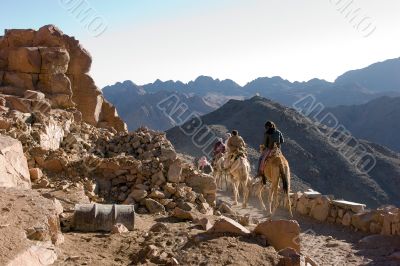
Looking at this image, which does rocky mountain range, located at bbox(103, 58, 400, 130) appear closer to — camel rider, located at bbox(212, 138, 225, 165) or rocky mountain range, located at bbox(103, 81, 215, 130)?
rocky mountain range, located at bbox(103, 81, 215, 130)

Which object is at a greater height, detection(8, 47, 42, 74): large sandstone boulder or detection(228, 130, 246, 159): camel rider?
detection(8, 47, 42, 74): large sandstone boulder

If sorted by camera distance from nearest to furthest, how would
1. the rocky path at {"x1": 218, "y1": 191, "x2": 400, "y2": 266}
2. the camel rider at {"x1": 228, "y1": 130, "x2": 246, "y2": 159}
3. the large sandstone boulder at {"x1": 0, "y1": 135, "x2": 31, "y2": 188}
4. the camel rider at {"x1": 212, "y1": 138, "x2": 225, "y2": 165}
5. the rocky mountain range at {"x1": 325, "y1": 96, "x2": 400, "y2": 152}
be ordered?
the large sandstone boulder at {"x1": 0, "y1": 135, "x2": 31, "y2": 188} < the rocky path at {"x1": 218, "y1": 191, "x2": 400, "y2": 266} < the camel rider at {"x1": 228, "y1": 130, "x2": 246, "y2": 159} < the camel rider at {"x1": 212, "y1": 138, "x2": 225, "y2": 165} < the rocky mountain range at {"x1": 325, "y1": 96, "x2": 400, "y2": 152}

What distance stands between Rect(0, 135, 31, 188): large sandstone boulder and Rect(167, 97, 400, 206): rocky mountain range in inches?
1200

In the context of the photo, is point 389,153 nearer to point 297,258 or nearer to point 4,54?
point 4,54

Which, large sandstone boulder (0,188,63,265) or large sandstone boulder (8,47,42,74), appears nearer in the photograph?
large sandstone boulder (0,188,63,265)

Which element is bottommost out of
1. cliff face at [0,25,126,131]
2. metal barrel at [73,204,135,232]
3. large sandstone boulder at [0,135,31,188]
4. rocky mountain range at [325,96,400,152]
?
metal barrel at [73,204,135,232]

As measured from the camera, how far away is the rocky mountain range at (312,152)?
3834cm

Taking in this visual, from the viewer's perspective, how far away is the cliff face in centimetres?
1830

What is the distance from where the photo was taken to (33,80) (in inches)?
728

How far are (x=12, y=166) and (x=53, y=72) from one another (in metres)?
13.0

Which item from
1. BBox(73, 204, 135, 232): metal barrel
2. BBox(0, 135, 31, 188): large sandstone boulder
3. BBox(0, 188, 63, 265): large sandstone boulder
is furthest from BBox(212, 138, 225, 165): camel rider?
BBox(0, 188, 63, 265): large sandstone boulder

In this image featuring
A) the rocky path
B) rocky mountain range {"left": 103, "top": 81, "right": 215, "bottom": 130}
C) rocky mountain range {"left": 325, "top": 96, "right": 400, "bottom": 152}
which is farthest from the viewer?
rocky mountain range {"left": 103, "top": 81, "right": 215, "bottom": 130}

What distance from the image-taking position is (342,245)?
9094 mm

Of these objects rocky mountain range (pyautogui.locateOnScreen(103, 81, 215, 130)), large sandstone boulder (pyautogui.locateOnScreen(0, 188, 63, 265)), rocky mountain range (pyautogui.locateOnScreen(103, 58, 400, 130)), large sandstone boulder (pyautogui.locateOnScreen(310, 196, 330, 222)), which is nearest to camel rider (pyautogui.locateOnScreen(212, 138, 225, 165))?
large sandstone boulder (pyautogui.locateOnScreen(310, 196, 330, 222))
